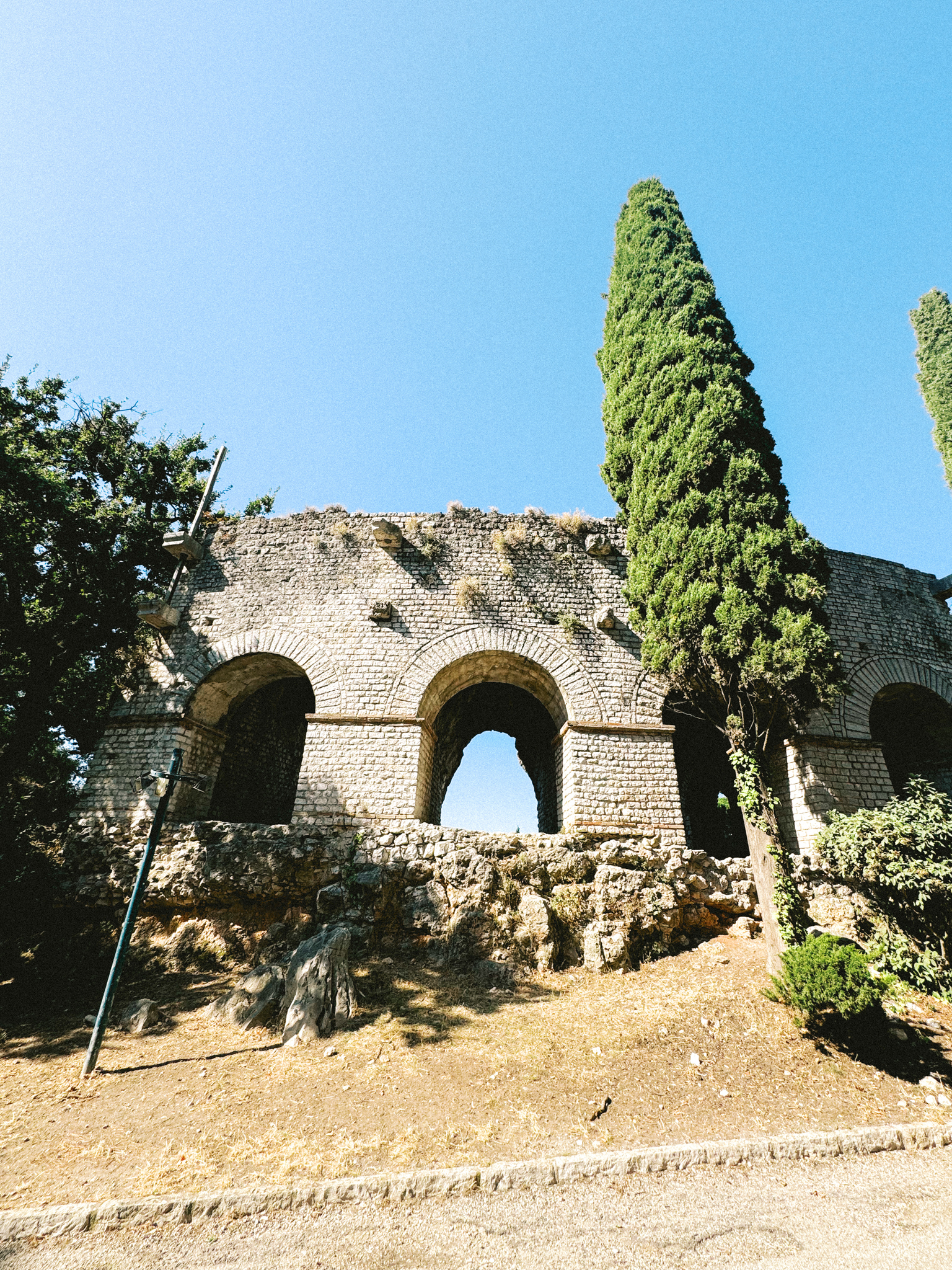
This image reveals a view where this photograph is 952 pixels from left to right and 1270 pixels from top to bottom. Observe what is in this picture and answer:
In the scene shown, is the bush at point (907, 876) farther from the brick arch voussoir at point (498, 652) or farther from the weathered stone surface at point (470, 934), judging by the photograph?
the weathered stone surface at point (470, 934)

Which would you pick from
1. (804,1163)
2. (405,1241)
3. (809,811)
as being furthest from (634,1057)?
(809,811)

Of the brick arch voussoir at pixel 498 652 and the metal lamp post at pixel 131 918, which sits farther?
the brick arch voussoir at pixel 498 652

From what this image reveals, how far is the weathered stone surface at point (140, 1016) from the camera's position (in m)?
6.51

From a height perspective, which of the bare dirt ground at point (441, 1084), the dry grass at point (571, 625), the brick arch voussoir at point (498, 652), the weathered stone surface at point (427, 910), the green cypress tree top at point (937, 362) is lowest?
the bare dirt ground at point (441, 1084)

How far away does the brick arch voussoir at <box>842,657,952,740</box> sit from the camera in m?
10.1

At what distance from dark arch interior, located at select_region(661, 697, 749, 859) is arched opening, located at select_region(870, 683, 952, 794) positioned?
2.97 meters

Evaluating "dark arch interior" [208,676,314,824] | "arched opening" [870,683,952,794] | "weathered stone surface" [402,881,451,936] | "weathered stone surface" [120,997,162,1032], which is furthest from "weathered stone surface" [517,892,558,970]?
"arched opening" [870,683,952,794]

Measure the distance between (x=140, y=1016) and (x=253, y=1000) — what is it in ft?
4.33

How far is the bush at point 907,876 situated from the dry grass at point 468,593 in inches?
275

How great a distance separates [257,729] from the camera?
12164mm

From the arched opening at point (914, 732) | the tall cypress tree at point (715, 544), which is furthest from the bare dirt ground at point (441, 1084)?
the arched opening at point (914, 732)

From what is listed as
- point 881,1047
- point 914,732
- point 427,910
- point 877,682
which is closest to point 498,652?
point 427,910

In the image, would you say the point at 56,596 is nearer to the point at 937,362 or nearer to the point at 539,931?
the point at 539,931

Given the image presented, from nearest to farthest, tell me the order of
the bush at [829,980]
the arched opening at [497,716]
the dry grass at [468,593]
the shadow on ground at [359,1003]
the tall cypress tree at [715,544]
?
the bush at [829,980] → the shadow on ground at [359,1003] → the tall cypress tree at [715,544] → the arched opening at [497,716] → the dry grass at [468,593]
